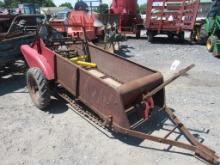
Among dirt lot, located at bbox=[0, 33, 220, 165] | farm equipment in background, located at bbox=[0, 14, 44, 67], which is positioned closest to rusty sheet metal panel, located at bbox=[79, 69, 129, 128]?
dirt lot, located at bbox=[0, 33, 220, 165]

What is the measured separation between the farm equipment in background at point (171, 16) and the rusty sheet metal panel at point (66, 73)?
9126 mm

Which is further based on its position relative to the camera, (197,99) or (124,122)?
(197,99)

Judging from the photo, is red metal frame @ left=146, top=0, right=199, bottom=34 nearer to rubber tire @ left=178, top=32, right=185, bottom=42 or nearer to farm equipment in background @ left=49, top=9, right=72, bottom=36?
rubber tire @ left=178, top=32, right=185, bottom=42

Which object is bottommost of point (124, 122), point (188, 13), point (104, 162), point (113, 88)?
point (104, 162)

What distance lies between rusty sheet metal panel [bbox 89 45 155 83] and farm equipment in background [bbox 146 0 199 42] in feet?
26.4

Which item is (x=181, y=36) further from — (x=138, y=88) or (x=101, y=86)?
(x=101, y=86)

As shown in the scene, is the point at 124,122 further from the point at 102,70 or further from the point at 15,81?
the point at 15,81

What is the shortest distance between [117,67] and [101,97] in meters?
1.36

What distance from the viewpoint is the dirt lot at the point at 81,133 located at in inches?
144

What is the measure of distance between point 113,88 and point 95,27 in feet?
20.6

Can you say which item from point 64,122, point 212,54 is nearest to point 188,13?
point 212,54

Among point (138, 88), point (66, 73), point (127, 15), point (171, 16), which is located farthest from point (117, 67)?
point (127, 15)

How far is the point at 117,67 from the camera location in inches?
202

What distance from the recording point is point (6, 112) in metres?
5.00
